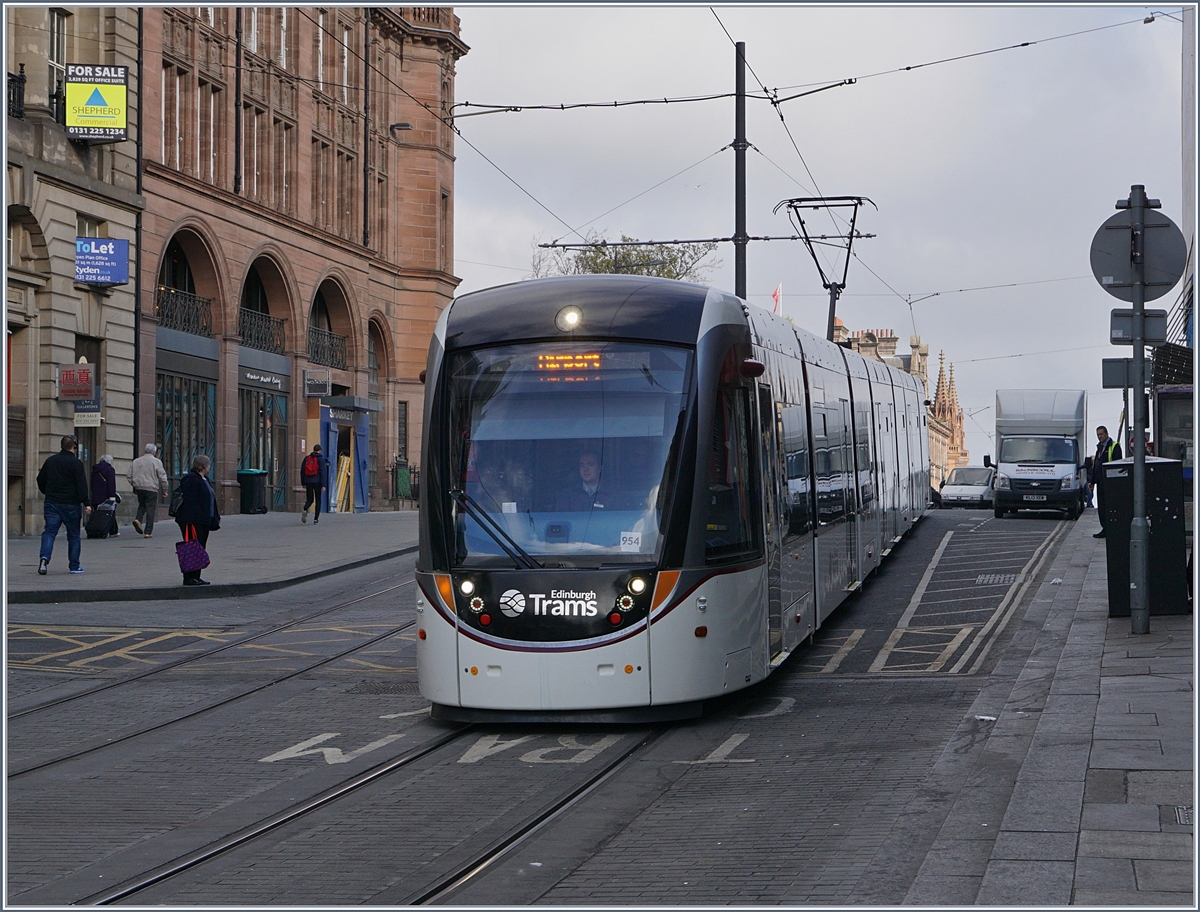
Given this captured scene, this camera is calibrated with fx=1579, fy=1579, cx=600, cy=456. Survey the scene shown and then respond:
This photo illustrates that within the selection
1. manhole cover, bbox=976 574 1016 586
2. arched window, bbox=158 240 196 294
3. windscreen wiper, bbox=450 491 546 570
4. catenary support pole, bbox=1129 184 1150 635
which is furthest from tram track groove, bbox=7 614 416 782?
arched window, bbox=158 240 196 294

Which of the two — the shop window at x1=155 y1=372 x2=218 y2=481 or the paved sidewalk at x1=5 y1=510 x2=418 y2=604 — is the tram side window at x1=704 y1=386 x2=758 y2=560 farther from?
the shop window at x1=155 y1=372 x2=218 y2=481

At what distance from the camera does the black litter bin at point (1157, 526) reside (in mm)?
14000

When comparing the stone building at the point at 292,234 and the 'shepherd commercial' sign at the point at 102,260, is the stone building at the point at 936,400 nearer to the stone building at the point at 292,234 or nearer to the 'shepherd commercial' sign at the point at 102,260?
the stone building at the point at 292,234

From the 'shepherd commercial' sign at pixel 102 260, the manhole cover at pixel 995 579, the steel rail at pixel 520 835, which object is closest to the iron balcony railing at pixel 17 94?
the 'shepherd commercial' sign at pixel 102 260

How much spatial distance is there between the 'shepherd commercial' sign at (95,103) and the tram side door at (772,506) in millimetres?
20863

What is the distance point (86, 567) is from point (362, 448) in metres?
24.3

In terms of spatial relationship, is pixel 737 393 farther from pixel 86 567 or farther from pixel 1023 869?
pixel 86 567

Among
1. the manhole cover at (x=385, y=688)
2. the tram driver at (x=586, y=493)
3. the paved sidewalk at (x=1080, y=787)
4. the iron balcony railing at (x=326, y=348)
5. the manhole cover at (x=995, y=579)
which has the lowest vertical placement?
the manhole cover at (x=385, y=688)

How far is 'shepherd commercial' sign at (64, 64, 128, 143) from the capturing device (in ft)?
95.8

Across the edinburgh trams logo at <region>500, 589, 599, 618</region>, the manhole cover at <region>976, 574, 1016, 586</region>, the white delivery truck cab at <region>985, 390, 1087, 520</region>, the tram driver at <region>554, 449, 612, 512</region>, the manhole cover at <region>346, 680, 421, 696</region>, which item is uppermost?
the white delivery truck cab at <region>985, 390, 1087, 520</region>

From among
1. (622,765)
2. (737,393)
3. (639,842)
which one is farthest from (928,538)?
(639,842)

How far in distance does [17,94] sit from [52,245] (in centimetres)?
269

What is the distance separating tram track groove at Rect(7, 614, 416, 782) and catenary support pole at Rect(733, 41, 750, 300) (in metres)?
11.9

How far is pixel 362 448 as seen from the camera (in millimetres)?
46000
